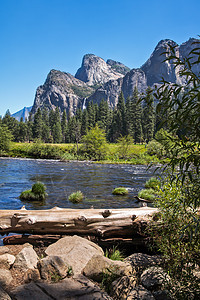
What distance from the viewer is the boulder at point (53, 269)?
13.8 ft

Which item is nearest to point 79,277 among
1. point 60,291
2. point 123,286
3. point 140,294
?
point 60,291

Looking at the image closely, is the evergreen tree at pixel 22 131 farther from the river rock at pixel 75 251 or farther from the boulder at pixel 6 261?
the boulder at pixel 6 261

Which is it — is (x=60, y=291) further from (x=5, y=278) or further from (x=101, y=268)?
(x=5, y=278)

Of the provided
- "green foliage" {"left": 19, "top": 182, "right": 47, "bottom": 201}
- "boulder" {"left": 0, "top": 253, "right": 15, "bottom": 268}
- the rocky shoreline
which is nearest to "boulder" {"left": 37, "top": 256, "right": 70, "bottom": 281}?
the rocky shoreline

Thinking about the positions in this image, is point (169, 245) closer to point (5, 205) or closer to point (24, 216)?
point (24, 216)

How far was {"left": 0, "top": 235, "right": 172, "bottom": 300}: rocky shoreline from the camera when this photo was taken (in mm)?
3648

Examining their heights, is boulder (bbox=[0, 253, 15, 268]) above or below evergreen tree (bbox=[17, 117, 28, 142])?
below

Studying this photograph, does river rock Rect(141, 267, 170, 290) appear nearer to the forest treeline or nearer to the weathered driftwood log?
the weathered driftwood log

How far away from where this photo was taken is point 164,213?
4582 mm

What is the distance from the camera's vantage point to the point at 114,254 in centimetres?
545

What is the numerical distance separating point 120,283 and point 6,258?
2.46m

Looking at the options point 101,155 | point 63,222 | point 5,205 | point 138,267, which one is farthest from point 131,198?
point 101,155

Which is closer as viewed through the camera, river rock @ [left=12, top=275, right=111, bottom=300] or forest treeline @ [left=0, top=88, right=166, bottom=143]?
river rock @ [left=12, top=275, right=111, bottom=300]

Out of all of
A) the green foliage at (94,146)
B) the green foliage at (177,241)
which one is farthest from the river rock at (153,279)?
the green foliage at (94,146)
